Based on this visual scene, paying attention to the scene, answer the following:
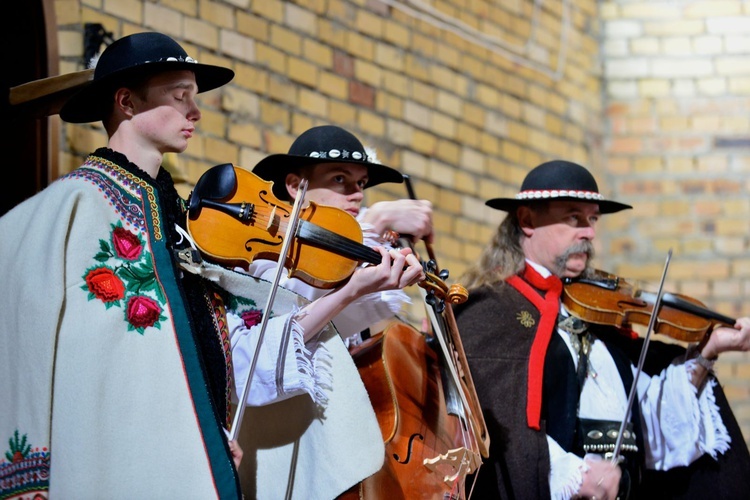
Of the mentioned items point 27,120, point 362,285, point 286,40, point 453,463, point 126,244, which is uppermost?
point 286,40

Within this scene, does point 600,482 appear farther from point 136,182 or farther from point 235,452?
point 136,182

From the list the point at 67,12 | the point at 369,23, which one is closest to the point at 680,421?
the point at 67,12

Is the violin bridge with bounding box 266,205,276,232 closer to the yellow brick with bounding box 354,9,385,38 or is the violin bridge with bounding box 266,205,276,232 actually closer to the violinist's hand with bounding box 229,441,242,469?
the violinist's hand with bounding box 229,441,242,469

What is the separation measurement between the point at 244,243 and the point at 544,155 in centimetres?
628

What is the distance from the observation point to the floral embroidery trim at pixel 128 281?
10.4 ft

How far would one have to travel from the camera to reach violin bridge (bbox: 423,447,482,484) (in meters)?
3.97

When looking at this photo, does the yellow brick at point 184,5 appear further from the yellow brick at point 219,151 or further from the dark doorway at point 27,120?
the dark doorway at point 27,120

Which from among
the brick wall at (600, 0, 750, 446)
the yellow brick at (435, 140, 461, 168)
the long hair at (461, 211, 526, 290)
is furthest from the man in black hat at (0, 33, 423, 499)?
the brick wall at (600, 0, 750, 446)

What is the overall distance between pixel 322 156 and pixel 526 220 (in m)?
1.40

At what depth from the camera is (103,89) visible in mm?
3488

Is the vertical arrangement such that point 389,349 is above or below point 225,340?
below

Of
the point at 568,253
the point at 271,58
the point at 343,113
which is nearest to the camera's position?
the point at 568,253

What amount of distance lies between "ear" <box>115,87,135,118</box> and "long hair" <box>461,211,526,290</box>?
85.5 inches

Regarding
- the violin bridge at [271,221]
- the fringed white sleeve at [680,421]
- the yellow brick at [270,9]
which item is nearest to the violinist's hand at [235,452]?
the violin bridge at [271,221]
